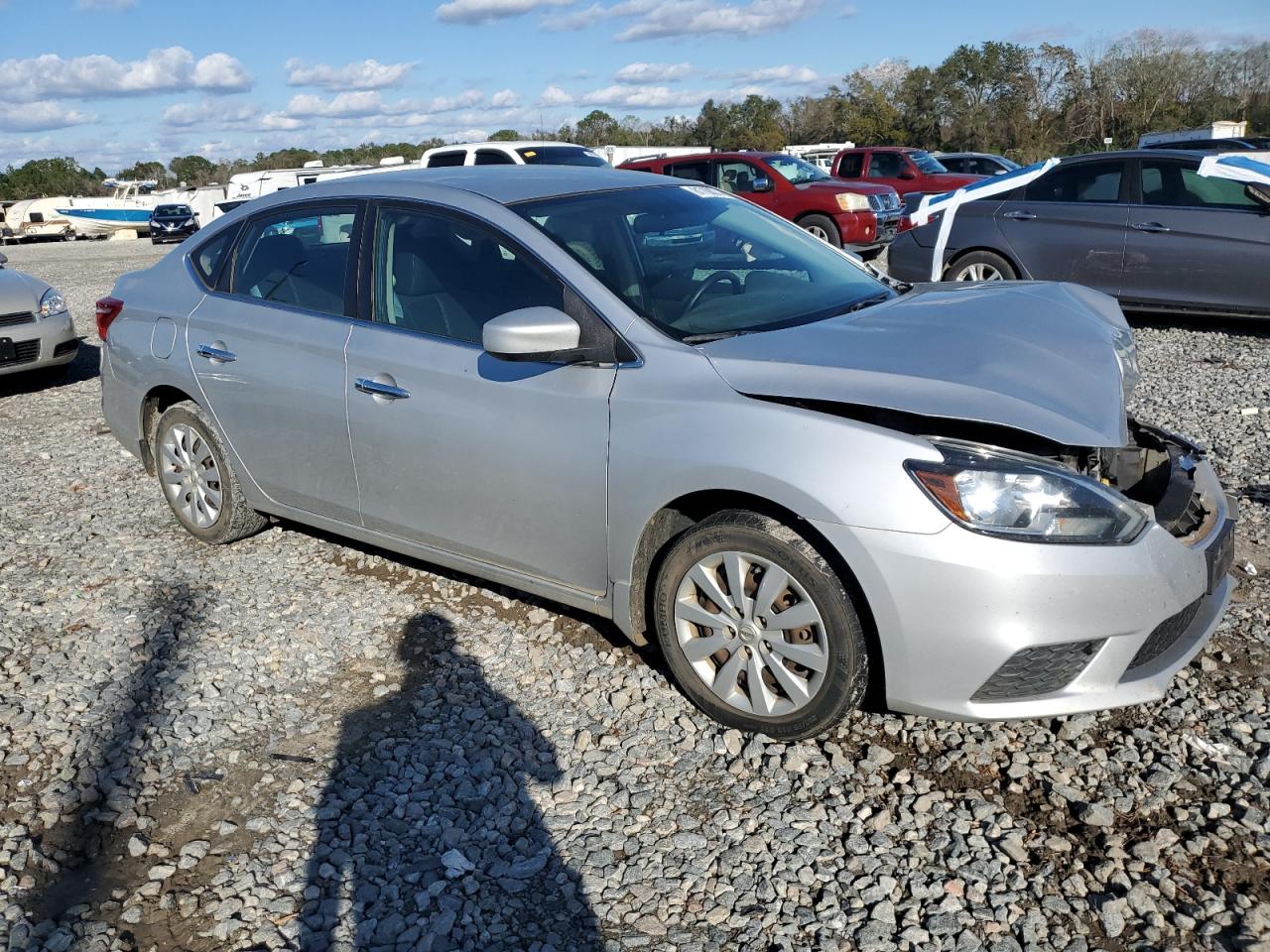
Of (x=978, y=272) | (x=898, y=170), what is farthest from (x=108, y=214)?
(x=978, y=272)

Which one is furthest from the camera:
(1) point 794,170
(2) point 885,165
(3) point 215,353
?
(2) point 885,165

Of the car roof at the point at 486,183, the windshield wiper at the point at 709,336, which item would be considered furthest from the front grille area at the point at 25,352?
the windshield wiper at the point at 709,336

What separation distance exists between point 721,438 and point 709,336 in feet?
1.54

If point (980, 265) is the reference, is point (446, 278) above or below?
above

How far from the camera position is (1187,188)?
8828 mm

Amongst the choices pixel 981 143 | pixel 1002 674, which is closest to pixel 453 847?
pixel 1002 674

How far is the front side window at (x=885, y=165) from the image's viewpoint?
20.2 m

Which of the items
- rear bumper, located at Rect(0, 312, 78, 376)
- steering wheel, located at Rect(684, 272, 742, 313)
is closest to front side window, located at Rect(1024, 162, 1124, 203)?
steering wheel, located at Rect(684, 272, 742, 313)

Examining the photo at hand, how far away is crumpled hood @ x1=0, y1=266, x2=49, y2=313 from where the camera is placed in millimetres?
8766

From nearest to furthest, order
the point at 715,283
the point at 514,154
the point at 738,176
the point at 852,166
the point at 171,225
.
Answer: the point at 715,283 → the point at 514,154 → the point at 738,176 → the point at 852,166 → the point at 171,225

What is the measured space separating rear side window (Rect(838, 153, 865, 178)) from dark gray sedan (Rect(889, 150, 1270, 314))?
11.6m

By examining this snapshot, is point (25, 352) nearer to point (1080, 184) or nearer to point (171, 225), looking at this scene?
point (1080, 184)

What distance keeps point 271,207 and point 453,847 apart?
302cm

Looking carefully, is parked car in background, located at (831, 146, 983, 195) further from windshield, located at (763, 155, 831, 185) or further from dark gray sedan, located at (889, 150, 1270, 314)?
dark gray sedan, located at (889, 150, 1270, 314)
